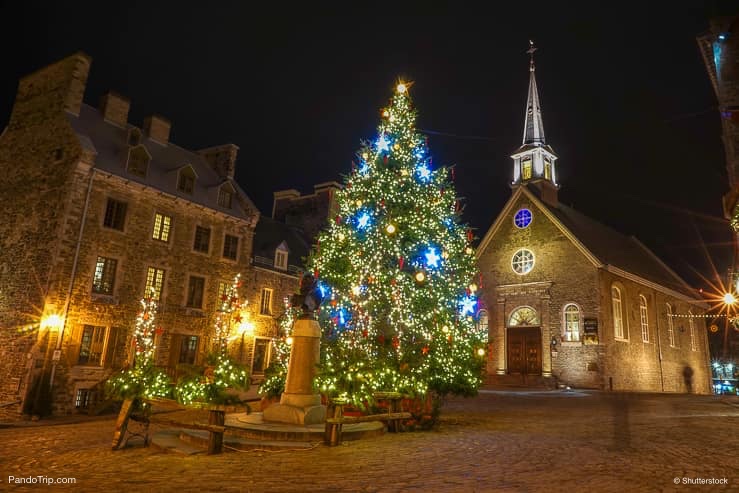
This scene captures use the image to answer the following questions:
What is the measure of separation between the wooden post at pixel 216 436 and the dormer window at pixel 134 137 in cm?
1921

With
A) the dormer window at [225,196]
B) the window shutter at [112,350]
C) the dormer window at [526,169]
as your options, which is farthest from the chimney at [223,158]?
the dormer window at [526,169]

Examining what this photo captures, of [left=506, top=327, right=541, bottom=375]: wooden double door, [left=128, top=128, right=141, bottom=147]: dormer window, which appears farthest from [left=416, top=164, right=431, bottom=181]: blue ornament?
[left=506, top=327, right=541, bottom=375]: wooden double door

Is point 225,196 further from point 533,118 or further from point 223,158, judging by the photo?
point 533,118

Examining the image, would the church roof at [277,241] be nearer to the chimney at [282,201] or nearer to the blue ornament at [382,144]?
the chimney at [282,201]

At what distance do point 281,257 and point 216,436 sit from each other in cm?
2168

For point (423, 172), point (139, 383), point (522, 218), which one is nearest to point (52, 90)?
point (423, 172)

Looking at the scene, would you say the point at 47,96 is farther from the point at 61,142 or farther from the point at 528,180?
the point at 528,180

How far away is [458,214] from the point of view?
1591cm

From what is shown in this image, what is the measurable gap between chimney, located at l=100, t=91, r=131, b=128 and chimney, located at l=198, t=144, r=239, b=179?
17.4ft

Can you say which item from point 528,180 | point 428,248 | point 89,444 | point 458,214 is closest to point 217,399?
point 89,444

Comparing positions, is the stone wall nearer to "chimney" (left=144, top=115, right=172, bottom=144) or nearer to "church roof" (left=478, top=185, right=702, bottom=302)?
"chimney" (left=144, top=115, right=172, bottom=144)

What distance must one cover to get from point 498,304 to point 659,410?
51.7 feet

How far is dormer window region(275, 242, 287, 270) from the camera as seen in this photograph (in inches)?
1131

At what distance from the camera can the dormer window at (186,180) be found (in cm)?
2388
